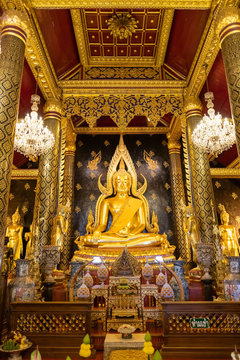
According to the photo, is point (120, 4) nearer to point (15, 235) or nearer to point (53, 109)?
point (53, 109)

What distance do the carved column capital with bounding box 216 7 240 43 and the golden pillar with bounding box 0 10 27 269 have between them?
2.84 metres

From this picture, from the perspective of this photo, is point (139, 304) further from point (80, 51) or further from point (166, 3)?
point (80, 51)

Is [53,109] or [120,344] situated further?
[53,109]

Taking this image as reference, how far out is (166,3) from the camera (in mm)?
4488

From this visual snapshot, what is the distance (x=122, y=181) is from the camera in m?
8.02

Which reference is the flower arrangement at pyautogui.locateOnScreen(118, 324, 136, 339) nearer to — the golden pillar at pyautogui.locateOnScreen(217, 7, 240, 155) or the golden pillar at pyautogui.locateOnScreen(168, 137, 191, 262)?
the golden pillar at pyautogui.locateOnScreen(217, 7, 240, 155)

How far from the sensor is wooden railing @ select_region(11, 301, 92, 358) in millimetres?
3072

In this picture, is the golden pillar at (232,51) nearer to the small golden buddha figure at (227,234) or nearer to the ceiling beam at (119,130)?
the ceiling beam at (119,130)

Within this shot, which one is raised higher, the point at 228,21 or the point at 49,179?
the point at 228,21

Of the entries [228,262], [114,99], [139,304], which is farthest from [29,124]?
[228,262]

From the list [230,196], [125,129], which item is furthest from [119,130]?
[230,196]

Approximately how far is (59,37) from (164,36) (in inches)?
87.5

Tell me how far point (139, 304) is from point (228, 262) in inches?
52.9

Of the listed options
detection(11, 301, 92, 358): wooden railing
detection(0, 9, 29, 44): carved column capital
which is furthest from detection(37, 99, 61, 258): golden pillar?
detection(0, 9, 29, 44): carved column capital
